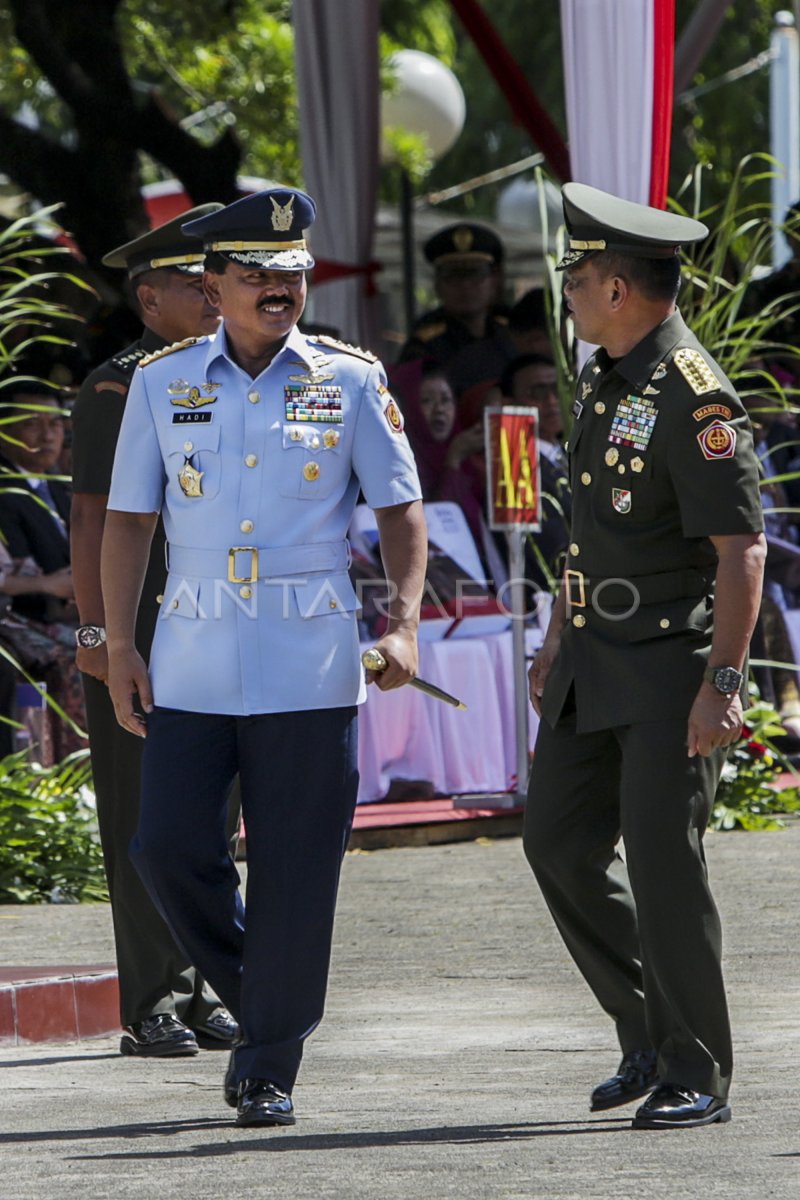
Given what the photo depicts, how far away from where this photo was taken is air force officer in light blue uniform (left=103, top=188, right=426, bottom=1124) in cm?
491

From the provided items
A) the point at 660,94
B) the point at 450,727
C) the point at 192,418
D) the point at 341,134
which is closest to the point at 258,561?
the point at 192,418

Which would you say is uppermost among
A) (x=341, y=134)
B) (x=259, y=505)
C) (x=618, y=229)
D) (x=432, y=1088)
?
(x=341, y=134)

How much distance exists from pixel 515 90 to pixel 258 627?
10.8 meters

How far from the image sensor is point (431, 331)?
13.1 meters

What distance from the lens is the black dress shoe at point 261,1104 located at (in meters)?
4.85

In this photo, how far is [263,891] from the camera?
4914mm

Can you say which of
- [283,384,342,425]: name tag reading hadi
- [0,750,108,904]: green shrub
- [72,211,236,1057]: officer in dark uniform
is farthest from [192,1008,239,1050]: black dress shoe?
[0,750,108,904]: green shrub

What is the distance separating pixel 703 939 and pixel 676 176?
20.4 meters

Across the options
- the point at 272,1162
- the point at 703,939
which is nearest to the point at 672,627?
the point at 703,939

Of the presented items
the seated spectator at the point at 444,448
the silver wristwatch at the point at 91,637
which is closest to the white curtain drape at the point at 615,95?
the seated spectator at the point at 444,448

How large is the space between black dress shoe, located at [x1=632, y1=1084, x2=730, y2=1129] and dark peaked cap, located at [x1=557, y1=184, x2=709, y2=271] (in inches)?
65.2

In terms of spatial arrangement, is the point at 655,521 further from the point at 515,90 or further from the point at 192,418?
the point at 515,90

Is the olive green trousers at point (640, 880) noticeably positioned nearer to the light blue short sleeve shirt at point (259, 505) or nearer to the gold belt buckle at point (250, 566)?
the light blue short sleeve shirt at point (259, 505)

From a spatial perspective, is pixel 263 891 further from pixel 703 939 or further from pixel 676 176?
pixel 676 176
